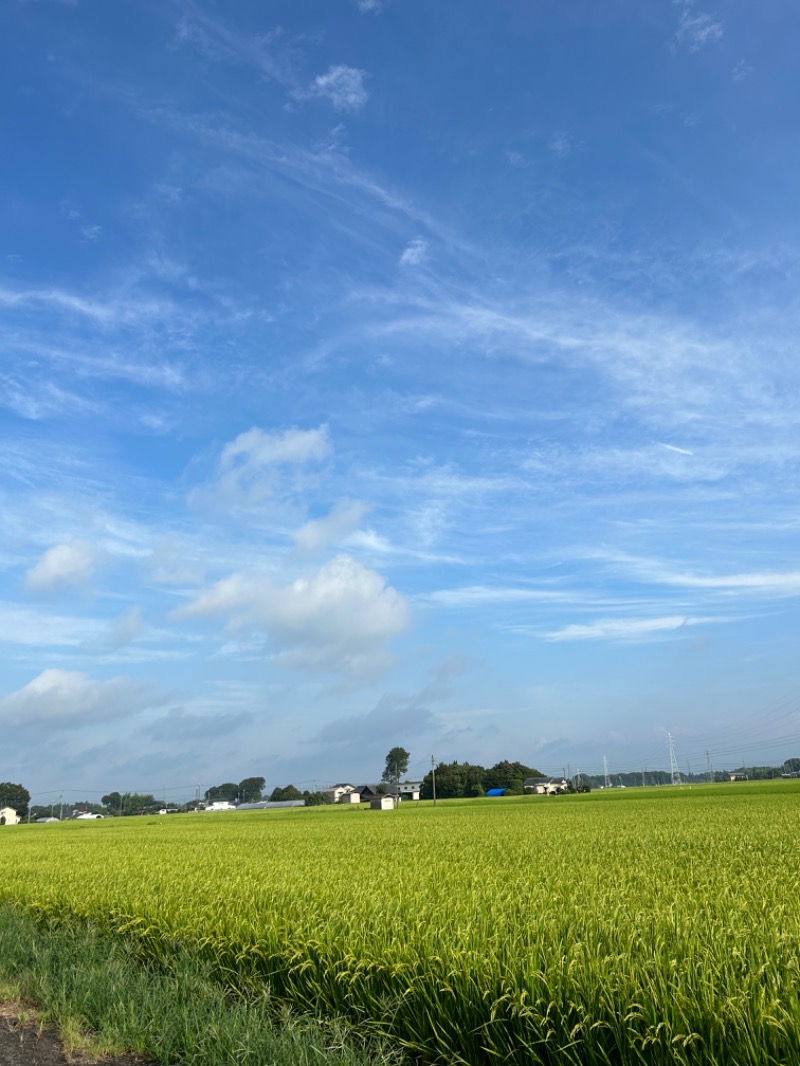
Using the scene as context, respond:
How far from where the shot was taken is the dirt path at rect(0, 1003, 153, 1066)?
5176 mm

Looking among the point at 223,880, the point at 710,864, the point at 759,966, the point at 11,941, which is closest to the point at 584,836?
the point at 710,864

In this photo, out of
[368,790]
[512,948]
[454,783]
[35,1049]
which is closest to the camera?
[512,948]

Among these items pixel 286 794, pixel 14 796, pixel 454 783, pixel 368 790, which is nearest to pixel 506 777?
pixel 454 783

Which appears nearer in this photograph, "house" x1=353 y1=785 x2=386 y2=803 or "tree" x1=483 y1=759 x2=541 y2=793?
"tree" x1=483 y1=759 x2=541 y2=793

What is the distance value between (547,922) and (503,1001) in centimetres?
146

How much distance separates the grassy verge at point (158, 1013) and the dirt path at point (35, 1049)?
75 millimetres

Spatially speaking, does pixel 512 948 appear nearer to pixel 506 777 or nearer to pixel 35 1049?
pixel 35 1049

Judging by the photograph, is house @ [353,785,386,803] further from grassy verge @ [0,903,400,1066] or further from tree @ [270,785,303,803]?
grassy verge @ [0,903,400,1066]

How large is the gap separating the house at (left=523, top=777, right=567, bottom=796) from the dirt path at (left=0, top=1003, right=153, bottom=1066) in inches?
5461

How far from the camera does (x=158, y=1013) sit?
550cm

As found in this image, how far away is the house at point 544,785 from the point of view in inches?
5595

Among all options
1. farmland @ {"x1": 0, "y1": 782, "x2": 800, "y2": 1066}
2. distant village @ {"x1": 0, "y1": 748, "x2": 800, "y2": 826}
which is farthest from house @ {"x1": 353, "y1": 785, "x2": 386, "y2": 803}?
farmland @ {"x1": 0, "y1": 782, "x2": 800, "y2": 1066}

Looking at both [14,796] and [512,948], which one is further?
[14,796]

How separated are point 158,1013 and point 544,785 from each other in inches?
6033
